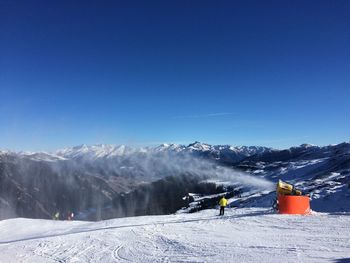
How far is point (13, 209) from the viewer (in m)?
194

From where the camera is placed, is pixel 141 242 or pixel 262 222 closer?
pixel 141 242

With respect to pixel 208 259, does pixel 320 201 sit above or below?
below

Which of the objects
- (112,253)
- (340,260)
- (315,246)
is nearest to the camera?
(340,260)

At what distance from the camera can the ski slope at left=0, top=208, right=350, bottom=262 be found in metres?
18.1

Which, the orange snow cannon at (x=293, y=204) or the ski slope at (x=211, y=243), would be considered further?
the orange snow cannon at (x=293, y=204)

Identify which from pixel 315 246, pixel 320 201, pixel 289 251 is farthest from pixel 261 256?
pixel 320 201

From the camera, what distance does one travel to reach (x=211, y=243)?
21.7m

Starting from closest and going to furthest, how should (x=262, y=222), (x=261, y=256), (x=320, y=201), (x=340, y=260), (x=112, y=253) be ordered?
(x=340, y=260) < (x=261, y=256) < (x=112, y=253) < (x=262, y=222) < (x=320, y=201)

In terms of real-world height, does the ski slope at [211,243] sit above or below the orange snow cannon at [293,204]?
below

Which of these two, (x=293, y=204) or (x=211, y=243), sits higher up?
(x=293, y=204)

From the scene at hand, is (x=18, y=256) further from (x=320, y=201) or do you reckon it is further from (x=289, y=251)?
(x=320, y=201)

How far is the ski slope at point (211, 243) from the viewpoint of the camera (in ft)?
59.4

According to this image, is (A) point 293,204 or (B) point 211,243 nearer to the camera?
(B) point 211,243

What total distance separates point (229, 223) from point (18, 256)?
15014 mm
